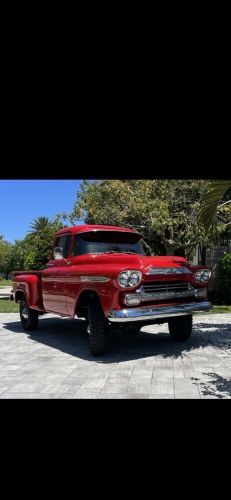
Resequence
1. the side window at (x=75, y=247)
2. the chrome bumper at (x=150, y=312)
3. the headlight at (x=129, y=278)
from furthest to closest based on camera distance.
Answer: the side window at (x=75, y=247) → the headlight at (x=129, y=278) → the chrome bumper at (x=150, y=312)

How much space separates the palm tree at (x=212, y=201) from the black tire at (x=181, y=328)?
1647 millimetres

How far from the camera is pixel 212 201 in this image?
22.6 ft

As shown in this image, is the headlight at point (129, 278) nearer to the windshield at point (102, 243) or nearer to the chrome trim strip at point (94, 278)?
the chrome trim strip at point (94, 278)

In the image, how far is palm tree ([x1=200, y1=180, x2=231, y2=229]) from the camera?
6.63m

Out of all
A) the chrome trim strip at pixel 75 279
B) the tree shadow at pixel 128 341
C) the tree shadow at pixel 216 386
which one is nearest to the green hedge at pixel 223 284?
the tree shadow at pixel 128 341

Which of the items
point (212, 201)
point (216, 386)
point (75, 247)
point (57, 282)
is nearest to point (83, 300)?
point (57, 282)

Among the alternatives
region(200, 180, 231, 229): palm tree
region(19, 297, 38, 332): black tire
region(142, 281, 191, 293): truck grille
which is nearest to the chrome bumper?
region(142, 281, 191, 293): truck grille

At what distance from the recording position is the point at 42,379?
511cm

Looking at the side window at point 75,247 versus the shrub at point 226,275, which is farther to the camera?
the shrub at point 226,275

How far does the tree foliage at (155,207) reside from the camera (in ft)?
42.7

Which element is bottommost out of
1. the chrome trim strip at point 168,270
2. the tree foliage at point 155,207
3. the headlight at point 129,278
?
the headlight at point 129,278
